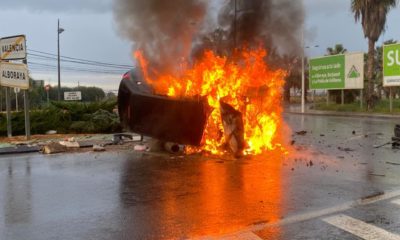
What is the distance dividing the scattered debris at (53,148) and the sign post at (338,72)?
27.6 metres

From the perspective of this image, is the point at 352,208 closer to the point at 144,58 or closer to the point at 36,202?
the point at 36,202

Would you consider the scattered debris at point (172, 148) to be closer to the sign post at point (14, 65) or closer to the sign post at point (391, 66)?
the sign post at point (14, 65)

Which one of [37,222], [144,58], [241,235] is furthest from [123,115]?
[241,235]

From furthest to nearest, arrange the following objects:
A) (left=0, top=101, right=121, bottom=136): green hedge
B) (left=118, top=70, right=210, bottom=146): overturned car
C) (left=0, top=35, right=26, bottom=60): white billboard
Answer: (left=0, top=101, right=121, bottom=136): green hedge
(left=0, top=35, right=26, bottom=60): white billboard
(left=118, top=70, right=210, bottom=146): overturned car

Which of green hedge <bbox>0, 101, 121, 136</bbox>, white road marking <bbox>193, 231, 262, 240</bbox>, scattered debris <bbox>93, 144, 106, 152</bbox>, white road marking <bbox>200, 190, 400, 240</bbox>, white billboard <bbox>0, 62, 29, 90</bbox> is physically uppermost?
white billboard <bbox>0, 62, 29, 90</bbox>

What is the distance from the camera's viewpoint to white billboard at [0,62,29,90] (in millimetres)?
14914

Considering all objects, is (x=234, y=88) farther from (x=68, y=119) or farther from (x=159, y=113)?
(x=68, y=119)

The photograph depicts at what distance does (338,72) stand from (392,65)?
505 centimetres

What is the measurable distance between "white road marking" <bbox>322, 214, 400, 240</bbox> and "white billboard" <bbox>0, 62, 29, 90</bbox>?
12141 millimetres

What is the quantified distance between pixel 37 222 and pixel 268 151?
6.64 meters

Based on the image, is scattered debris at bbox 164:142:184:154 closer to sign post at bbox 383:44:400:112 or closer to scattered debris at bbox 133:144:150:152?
scattered debris at bbox 133:144:150:152

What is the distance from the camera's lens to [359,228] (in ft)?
16.1

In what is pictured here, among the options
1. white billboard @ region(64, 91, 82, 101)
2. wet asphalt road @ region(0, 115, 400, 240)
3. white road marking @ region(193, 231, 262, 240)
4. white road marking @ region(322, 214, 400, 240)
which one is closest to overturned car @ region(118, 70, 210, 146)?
wet asphalt road @ region(0, 115, 400, 240)

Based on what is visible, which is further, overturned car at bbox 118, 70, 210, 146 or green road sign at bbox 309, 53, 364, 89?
green road sign at bbox 309, 53, 364, 89
